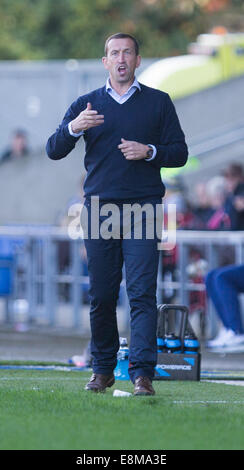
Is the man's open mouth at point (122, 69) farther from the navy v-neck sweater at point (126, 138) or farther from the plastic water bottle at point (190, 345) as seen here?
the plastic water bottle at point (190, 345)

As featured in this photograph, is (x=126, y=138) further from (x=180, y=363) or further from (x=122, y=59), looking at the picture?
(x=180, y=363)

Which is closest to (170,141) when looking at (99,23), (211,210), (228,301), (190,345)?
(190,345)

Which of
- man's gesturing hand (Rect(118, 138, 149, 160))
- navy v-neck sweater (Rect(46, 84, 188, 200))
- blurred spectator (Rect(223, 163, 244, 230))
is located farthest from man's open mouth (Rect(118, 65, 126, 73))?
blurred spectator (Rect(223, 163, 244, 230))

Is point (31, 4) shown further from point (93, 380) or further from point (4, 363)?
point (93, 380)

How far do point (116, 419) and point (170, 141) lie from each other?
2.14 meters

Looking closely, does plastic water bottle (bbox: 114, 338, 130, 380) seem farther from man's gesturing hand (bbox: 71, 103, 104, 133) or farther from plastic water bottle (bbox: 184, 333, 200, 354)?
man's gesturing hand (bbox: 71, 103, 104, 133)

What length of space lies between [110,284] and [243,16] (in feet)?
105

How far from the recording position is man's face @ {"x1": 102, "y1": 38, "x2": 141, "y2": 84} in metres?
8.50

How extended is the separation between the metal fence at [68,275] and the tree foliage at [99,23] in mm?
22235

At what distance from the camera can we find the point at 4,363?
11.6 metres

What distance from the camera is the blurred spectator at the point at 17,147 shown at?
2256 cm

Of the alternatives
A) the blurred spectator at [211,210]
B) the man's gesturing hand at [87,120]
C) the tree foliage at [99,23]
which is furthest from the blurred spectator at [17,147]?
the tree foliage at [99,23]

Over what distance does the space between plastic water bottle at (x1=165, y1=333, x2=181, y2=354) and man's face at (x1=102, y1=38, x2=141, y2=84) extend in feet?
8.08

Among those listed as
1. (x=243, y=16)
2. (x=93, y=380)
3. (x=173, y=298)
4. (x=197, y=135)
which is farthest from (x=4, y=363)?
(x=243, y=16)
